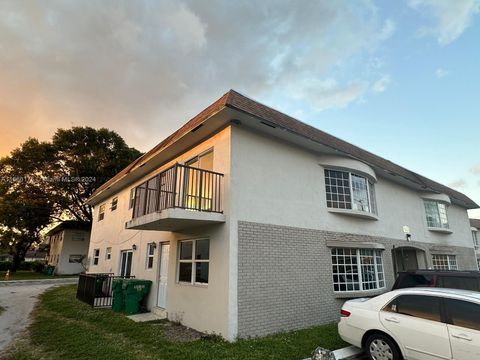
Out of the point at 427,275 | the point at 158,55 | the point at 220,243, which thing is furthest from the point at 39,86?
the point at 427,275

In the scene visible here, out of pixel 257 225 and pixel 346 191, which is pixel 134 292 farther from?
pixel 346 191

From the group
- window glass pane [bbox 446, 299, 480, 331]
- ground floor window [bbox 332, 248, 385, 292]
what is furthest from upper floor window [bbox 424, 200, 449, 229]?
window glass pane [bbox 446, 299, 480, 331]

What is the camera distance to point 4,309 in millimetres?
10914

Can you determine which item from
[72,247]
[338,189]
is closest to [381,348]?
[338,189]

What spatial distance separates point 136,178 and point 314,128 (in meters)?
8.96

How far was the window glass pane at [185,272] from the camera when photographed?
8797 mm

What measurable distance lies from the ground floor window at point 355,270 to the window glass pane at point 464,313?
16.0ft

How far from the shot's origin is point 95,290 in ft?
36.4

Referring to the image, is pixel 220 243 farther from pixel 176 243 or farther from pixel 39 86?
pixel 39 86

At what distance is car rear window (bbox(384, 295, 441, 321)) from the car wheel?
543mm

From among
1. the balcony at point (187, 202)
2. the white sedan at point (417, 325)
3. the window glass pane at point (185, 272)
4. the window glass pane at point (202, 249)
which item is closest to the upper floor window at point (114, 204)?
the balcony at point (187, 202)

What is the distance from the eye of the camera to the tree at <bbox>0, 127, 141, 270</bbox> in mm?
28328

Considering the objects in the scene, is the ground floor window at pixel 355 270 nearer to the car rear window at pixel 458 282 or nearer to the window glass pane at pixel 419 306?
the car rear window at pixel 458 282

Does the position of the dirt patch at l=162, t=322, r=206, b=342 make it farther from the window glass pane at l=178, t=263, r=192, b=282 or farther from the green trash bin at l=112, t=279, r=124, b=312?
the green trash bin at l=112, t=279, r=124, b=312
